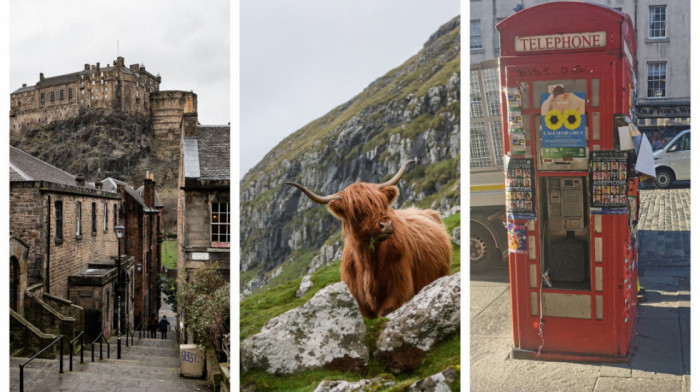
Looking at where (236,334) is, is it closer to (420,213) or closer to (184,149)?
(420,213)

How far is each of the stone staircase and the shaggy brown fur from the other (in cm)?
207

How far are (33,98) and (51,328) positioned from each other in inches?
85.7

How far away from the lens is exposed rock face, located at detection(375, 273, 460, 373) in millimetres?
3742

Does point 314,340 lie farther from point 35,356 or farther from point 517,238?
point 35,356

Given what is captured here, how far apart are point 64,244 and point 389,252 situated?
3223 mm

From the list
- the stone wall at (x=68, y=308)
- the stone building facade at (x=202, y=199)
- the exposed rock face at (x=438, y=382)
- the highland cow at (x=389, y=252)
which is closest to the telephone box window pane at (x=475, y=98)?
the highland cow at (x=389, y=252)

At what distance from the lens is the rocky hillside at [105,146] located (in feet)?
14.8

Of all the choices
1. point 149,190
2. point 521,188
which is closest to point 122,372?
point 149,190

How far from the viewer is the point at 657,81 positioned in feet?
12.3

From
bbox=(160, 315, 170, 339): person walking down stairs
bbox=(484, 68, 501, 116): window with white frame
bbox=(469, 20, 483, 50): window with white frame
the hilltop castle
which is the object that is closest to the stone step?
bbox=(160, 315, 170, 339): person walking down stairs

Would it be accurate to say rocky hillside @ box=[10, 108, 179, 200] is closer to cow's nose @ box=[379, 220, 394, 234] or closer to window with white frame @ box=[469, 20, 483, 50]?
cow's nose @ box=[379, 220, 394, 234]

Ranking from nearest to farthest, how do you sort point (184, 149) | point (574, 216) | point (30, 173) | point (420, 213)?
point (574, 216), point (420, 213), point (30, 173), point (184, 149)

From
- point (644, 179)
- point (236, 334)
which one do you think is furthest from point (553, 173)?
point (236, 334)

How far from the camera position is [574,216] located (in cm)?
363
